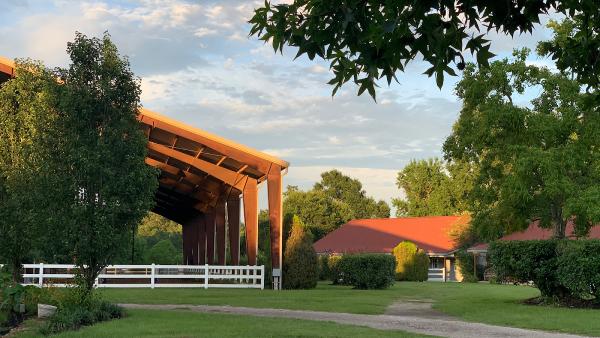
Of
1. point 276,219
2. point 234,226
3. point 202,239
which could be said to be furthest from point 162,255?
point 276,219

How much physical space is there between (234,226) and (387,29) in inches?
1168

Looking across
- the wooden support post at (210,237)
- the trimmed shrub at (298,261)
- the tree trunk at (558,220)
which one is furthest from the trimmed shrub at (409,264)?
the tree trunk at (558,220)

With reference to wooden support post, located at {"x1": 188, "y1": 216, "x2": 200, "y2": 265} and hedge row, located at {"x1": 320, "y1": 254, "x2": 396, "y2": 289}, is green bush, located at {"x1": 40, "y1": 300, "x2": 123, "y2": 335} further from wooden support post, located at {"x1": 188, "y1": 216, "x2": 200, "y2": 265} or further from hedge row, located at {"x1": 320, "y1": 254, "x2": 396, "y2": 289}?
wooden support post, located at {"x1": 188, "y1": 216, "x2": 200, "y2": 265}

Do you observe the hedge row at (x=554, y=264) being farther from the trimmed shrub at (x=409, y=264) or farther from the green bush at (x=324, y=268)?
the trimmed shrub at (x=409, y=264)

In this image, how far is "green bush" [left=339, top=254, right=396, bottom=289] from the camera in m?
28.7

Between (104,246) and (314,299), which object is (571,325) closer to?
(314,299)

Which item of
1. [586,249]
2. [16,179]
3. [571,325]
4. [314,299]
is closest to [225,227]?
[314,299]

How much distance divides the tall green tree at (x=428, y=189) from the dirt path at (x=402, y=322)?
56550mm

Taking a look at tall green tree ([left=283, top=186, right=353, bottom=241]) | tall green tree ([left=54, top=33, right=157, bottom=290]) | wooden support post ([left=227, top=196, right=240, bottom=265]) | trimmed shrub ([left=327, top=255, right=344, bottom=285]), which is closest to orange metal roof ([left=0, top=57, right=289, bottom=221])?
wooden support post ([left=227, top=196, right=240, bottom=265])

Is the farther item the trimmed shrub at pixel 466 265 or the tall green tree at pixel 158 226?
the tall green tree at pixel 158 226

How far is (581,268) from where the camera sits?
708 inches

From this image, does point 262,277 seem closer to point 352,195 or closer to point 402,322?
point 402,322

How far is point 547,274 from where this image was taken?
1944 centimetres

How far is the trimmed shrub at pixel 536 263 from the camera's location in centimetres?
1939
